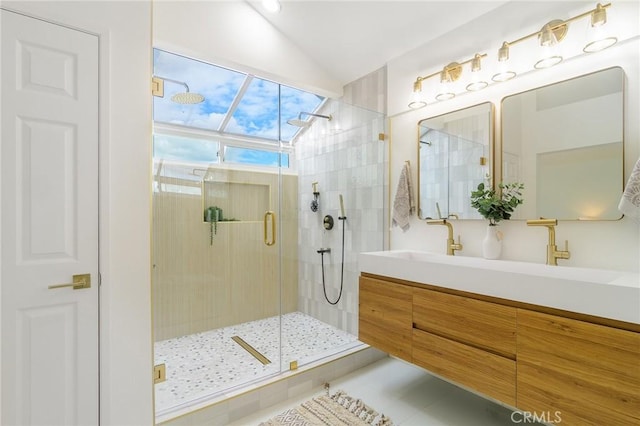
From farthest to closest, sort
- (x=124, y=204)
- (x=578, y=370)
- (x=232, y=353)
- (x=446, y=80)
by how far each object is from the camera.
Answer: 1. (x=232, y=353)
2. (x=446, y=80)
3. (x=124, y=204)
4. (x=578, y=370)

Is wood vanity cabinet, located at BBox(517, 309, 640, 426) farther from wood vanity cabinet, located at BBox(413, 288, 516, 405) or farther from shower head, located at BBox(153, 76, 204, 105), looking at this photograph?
shower head, located at BBox(153, 76, 204, 105)

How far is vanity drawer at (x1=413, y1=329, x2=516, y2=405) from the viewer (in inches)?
57.8

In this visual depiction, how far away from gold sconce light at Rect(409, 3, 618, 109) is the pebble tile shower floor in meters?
2.21

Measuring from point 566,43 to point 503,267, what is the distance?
51.4 inches

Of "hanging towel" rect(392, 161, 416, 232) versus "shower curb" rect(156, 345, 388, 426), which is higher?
"hanging towel" rect(392, 161, 416, 232)

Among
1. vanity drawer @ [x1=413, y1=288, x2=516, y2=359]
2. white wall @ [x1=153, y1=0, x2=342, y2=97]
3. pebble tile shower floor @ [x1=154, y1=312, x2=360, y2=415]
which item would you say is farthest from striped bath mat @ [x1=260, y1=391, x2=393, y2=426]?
white wall @ [x1=153, y1=0, x2=342, y2=97]

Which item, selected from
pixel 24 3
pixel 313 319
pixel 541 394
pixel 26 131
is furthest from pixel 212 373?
pixel 24 3

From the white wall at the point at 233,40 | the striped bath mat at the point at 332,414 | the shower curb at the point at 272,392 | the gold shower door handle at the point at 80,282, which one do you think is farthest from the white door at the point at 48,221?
the striped bath mat at the point at 332,414

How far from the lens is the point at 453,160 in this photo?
7.43ft

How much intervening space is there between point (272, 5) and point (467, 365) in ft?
8.89

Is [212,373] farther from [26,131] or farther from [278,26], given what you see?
[278,26]

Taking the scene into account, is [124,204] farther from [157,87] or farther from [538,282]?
[538,282]

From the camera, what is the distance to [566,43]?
5.62 ft

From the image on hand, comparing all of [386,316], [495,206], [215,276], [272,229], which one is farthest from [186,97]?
[495,206]
